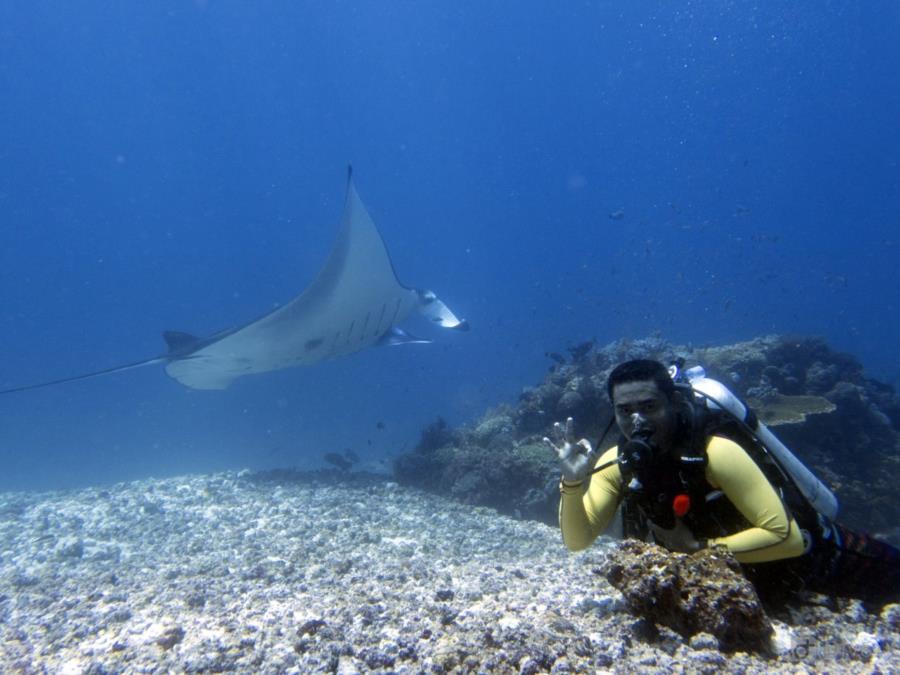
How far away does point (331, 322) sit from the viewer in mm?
6723

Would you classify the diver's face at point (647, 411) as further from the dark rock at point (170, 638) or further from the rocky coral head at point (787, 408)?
the rocky coral head at point (787, 408)

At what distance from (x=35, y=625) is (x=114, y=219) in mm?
116530

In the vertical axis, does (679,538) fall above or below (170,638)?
above

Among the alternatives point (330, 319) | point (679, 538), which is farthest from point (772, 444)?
point (330, 319)

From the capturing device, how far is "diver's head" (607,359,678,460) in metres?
2.19

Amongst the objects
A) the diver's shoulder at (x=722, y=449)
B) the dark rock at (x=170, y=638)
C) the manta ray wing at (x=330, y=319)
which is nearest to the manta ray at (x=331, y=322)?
the manta ray wing at (x=330, y=319)

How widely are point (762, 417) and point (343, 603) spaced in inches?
271

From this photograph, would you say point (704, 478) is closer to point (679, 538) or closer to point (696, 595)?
point (679, 538)

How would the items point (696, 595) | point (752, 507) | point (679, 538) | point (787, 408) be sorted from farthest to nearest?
point (787, 408), point (679, 538), point (752, 507), point (696, 595)

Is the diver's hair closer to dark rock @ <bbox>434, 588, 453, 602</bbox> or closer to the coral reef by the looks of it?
dark rock @ <bbox>434, 588, 453, 602</bbox>

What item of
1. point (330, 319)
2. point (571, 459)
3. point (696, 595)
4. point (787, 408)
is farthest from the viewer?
point (787, 408)

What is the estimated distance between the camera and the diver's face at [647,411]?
2.21 metres

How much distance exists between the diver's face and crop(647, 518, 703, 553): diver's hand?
1.41 ft

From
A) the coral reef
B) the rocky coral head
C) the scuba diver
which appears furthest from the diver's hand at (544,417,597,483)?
the rocky coral head
